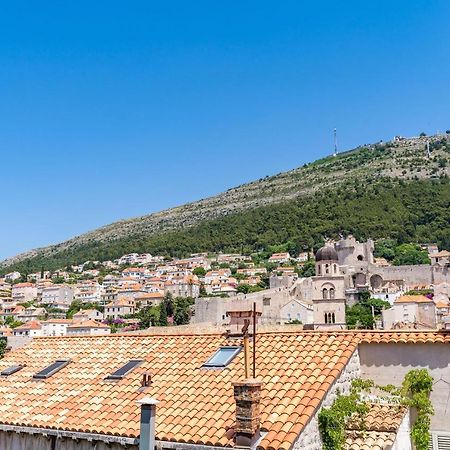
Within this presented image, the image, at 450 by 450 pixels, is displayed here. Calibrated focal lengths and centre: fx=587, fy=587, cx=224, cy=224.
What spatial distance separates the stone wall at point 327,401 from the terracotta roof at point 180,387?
20 cm

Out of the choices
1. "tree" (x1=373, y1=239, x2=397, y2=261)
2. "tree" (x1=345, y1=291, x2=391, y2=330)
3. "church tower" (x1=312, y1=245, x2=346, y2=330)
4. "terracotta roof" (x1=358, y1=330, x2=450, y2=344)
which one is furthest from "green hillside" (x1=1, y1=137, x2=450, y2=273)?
"terracotta roof" (x1=358, y1=330, x2=450, y2=344)

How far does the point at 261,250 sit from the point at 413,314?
8407 centimetres

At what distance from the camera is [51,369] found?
39.4ft

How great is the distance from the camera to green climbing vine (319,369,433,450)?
8820 mm

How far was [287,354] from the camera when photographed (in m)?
10.1

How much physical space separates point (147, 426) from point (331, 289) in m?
49.1

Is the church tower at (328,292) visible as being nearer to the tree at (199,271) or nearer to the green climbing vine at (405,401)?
the green climbing vine at (405,401)

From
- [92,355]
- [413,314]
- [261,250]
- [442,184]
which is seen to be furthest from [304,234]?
[92,355]

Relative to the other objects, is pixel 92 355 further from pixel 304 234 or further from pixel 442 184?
pixel 442 184

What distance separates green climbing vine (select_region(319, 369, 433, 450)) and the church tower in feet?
137

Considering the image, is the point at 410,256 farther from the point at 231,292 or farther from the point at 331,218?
the point at 231,292

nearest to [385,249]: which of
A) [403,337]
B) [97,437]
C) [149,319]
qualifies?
[149,319]

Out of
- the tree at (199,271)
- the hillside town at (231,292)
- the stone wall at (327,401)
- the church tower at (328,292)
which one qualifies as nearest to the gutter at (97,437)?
the stone wall at (327,401)

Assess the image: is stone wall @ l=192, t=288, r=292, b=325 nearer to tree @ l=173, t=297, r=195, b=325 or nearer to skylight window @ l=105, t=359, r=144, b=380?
tree @ l=173, t=297, r=195, b=325
